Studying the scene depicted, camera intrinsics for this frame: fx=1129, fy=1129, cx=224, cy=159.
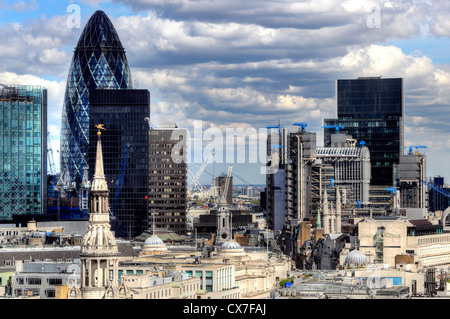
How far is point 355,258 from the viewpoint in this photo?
127312 mm

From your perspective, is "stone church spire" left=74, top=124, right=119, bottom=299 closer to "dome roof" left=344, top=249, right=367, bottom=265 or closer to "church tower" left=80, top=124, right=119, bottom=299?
"church tower" left=80, top=124, right=119, bottom=299

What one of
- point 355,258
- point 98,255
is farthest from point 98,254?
point 355,258

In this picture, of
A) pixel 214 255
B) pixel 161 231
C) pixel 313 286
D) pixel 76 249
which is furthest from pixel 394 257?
pixel 161 231

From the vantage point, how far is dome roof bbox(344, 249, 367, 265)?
12644 cm

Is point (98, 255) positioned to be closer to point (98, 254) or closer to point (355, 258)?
point (98, 254)

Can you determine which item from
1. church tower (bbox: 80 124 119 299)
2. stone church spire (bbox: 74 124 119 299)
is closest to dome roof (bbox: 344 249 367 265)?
stone church spire (bbox: 74 124 119 299)

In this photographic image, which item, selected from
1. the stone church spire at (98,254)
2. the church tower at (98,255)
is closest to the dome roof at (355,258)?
the stone church spire at (98,254)

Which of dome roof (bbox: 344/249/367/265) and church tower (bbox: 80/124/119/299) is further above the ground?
church tower (bbox: 80/124/119/299)

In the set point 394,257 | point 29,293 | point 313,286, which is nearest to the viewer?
point 313,286

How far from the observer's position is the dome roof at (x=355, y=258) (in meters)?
126

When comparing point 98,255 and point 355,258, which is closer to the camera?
point 98,255
